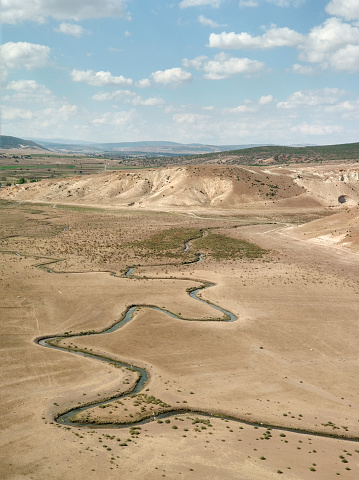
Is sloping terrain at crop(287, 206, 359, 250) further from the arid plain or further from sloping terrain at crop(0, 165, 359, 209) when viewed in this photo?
sloping terrain at crop(0, 165, 359, 209)

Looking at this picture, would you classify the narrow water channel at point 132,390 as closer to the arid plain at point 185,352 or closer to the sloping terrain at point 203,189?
the arid plain at point 185,352

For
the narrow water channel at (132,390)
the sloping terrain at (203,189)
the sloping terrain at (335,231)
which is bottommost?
the narrow water channel at (132,390)

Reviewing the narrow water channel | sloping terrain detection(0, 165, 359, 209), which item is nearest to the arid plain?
the narrow water channel

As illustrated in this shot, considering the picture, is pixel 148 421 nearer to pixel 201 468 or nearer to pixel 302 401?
pixel 201 468

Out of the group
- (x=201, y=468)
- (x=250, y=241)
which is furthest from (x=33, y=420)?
(x=250, y=241)

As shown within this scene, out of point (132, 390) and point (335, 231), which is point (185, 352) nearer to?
point (132, 390)

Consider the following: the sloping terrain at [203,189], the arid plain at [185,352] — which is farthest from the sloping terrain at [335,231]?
the sloping terrain at [203,189]
